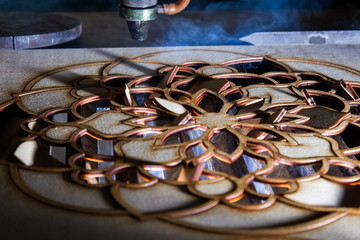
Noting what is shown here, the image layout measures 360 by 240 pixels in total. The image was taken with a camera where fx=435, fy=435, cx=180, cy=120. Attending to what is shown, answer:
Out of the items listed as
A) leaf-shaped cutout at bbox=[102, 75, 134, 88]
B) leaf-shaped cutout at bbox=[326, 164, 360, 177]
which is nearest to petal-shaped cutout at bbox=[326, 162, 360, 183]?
leaf-shaped cutout at bbox=[326, 164, 360, 177]

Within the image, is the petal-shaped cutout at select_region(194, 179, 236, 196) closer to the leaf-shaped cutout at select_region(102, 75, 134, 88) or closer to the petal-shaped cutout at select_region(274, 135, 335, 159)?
the petal-shaped cutout at select_region(274, 135, 335, 159)

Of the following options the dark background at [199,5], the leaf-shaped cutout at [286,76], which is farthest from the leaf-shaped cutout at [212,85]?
the dark background at [199,5]

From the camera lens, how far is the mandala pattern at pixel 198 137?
3.48 feet

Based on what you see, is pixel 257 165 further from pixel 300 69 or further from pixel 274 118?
pixel 300 69

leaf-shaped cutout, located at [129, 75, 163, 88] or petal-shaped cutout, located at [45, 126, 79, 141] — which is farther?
leaf-shaped cutout, located at [129, 75, 163, 88]

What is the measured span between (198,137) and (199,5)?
299 cm

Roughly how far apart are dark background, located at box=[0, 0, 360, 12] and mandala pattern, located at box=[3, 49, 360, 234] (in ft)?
7.79

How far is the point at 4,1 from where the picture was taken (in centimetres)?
427

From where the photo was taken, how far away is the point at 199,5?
4.29 meters

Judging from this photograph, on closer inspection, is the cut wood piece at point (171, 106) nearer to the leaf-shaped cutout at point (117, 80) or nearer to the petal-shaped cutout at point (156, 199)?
the leaf-shaped cutout at point (117, 80)

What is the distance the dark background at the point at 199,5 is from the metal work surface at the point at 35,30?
112 cm

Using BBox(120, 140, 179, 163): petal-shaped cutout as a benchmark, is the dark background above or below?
below

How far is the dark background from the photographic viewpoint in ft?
13.8

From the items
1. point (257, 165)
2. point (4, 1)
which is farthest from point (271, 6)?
point (257, 165)
